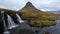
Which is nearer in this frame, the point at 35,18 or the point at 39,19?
the point at 39,19

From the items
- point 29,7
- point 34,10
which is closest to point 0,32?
point 34,10

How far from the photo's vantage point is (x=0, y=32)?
31.9 meters

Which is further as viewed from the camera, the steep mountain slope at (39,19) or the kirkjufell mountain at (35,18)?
the steep mountain slope at (39,19)

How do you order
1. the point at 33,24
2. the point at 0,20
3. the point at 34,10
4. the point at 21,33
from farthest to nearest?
the point at 34,10 → the point at 33,24 → the point at 0,20 → the point at 21,33

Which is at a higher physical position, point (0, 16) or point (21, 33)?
point (0, 16)

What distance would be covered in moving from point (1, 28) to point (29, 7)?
72.8 metres

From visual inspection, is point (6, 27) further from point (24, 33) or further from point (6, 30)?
point (24, 33)

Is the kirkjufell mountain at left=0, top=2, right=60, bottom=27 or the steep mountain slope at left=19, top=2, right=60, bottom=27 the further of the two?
the steep mountain slope at left=19, top=2, right=60, bottom=27

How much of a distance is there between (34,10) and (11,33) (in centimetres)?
6607

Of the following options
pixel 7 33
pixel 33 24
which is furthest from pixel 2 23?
pixel 33 24

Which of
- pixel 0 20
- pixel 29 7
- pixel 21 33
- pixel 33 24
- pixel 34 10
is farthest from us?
pixel 29 7

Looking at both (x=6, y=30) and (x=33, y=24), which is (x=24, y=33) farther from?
(x=33, y=24)

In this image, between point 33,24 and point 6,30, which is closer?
point 6,30

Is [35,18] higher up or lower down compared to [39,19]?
higher up
